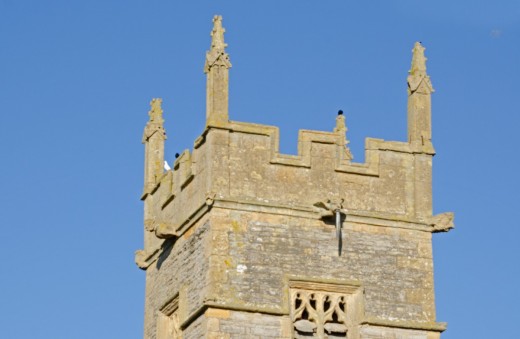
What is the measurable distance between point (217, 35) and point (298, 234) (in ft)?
11.4

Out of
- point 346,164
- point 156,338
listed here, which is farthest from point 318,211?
point 156,338

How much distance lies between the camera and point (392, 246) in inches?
1353

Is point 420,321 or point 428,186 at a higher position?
point 428,186

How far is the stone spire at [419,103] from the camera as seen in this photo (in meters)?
35.1

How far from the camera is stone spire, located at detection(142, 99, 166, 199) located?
3725 centimetres

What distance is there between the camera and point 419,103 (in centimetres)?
3531

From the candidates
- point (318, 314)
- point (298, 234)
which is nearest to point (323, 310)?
point (318, 314)

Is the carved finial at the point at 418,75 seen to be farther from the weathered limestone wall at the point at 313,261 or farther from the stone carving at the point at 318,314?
the stone carving at the point at 318,314

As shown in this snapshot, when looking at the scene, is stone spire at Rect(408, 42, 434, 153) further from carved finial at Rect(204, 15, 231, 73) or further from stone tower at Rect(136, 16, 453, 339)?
carved finial at Rect(204, 15, 231, 73)

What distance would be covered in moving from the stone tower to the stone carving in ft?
0.05

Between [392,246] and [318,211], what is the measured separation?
1.35 meters

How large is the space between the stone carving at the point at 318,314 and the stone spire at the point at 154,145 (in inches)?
182

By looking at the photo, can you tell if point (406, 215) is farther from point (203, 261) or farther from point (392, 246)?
point (203, 261)

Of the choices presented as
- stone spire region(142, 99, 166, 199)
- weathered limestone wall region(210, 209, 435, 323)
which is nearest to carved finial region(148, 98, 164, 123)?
stone spire region(142, 99, 166, 199)
